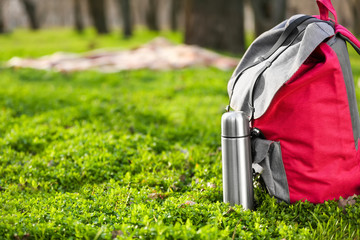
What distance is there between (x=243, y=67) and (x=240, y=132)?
678 mm

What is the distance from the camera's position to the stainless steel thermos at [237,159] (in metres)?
2.42

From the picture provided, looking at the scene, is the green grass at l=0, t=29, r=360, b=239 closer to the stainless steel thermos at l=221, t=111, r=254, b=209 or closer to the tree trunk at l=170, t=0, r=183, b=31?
the stainless steel thermos at l=221, t=111, r=254, b=209

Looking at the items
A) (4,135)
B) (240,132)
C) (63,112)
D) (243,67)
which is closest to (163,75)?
(63,112)

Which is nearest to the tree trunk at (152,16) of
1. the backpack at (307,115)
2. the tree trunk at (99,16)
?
the tree trunk at (99,16)

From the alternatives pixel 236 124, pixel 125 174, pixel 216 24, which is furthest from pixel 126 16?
pixel 236 124

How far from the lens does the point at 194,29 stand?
10102mm

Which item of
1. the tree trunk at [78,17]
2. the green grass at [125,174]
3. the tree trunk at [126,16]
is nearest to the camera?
the green grass at [125,174]

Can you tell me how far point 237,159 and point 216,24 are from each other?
7.99m

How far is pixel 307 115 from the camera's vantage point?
7.88ft

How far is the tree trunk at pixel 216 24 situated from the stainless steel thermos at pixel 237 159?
7838mm

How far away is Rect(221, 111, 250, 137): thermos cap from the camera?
94.8 inches

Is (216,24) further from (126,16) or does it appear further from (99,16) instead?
(99,16)

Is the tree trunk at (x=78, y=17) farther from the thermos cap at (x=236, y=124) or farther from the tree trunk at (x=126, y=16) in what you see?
the thermos cap at (x=236, y=124)

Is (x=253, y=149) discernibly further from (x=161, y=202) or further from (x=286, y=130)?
(x=161, y=202)
